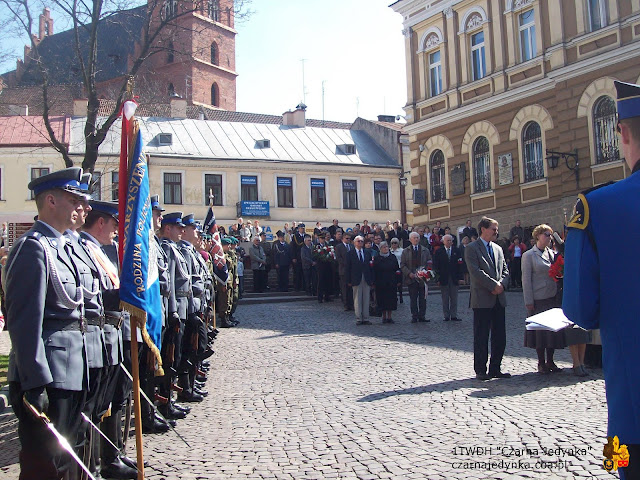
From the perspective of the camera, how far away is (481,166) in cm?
2898

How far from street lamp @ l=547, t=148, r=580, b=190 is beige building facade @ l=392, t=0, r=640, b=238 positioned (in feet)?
0.12

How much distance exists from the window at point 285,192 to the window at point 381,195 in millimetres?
6194

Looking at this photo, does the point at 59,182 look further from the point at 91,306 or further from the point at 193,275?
the point at 193,275

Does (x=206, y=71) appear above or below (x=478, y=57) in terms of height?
above

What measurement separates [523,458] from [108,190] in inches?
1480

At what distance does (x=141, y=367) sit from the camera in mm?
6902

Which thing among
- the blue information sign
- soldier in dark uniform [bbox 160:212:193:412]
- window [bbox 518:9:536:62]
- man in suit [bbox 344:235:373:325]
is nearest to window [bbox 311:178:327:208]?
the blue information sign

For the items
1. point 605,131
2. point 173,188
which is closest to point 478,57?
point 605,131

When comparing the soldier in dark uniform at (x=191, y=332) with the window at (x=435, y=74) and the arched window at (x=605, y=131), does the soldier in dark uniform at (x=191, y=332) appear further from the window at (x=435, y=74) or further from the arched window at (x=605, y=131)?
the window at (x=435, y=74)

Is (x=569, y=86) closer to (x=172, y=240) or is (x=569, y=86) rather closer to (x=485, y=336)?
(x=485, y=336)

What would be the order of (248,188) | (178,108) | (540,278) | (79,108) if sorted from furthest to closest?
(178,108) → (79,108) → (248,188) → (540,278)

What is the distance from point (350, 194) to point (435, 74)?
632 inches

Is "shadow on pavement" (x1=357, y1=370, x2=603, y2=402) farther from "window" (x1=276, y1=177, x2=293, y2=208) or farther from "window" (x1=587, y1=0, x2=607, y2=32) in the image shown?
"window" (x1=276, y1=177, x2=293, y2=208)

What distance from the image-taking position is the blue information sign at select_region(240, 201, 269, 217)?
1683 inches
